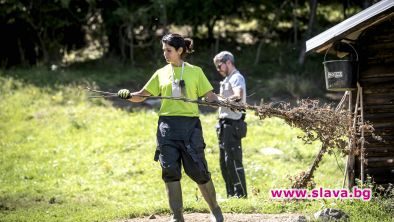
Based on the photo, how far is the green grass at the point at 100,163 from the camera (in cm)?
838

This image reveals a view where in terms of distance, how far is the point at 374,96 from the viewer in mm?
8398

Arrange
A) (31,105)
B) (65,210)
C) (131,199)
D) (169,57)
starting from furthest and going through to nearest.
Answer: (31,105), (131,199), (65,210), (169,57)

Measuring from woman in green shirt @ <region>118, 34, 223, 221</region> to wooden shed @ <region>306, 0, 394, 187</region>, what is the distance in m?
2.15

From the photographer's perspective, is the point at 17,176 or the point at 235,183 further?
the point at 17,176

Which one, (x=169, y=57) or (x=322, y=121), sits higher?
(x=169, y=57)

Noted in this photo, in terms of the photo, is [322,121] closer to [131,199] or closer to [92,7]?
[131,199]

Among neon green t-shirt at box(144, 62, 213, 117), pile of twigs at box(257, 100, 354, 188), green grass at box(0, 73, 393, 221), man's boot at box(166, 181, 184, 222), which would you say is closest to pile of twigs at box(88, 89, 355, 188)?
pile of twigs at box(257, 100, 354, 188)

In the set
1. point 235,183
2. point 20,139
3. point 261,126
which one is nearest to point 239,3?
point 261,126

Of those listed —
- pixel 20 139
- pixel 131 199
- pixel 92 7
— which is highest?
pixel 92 7

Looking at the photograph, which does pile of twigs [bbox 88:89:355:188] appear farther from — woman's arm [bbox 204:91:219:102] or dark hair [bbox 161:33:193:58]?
dark hair [bbox 161:33:193:58]

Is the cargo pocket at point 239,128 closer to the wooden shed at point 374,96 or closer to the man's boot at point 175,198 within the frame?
the wooden shed at point 374,96

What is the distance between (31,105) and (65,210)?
7656 millimetres

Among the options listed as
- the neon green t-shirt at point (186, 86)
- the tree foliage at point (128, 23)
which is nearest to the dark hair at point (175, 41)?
the neon green t-shirt at point (186, 86)

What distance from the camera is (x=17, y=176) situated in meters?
11.7
